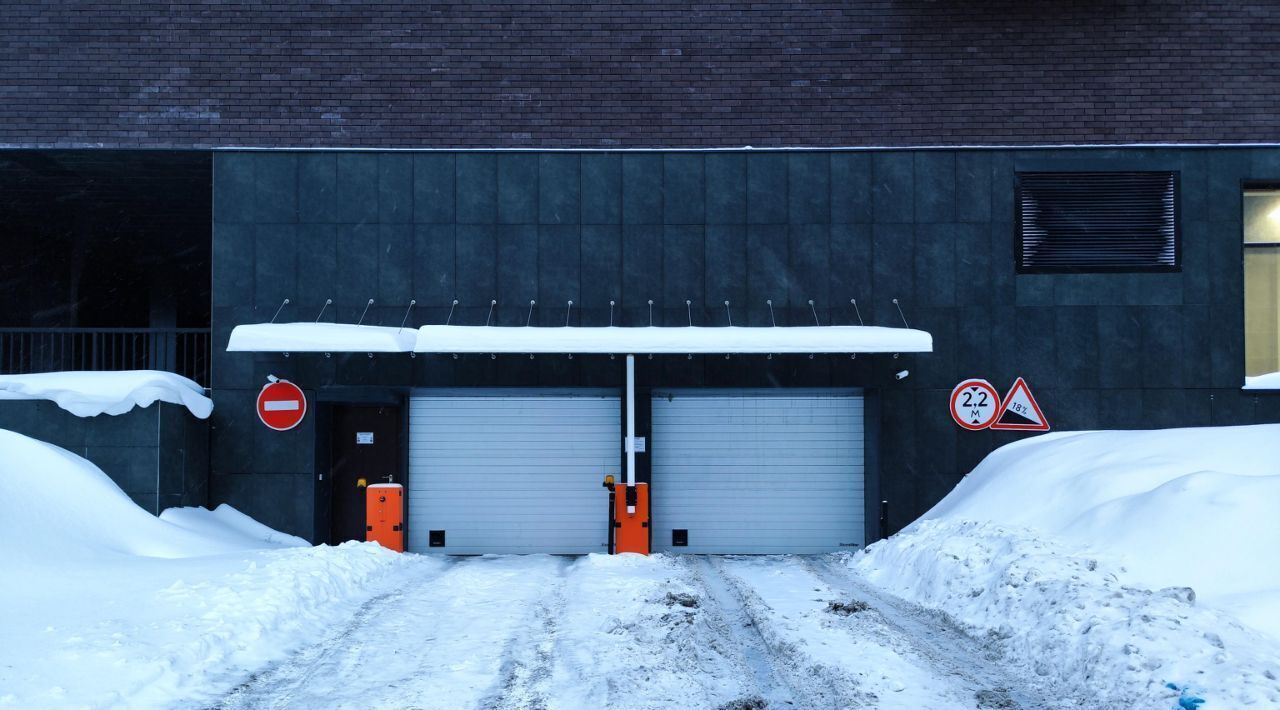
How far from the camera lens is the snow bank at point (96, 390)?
14.3m

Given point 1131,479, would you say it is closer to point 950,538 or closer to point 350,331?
point 950,538

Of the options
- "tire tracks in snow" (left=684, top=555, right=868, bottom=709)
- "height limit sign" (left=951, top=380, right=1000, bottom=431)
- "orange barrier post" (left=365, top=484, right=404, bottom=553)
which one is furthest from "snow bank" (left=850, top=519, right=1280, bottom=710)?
"orange barrier post" (left=365, top=484, right=404, bottom=553)

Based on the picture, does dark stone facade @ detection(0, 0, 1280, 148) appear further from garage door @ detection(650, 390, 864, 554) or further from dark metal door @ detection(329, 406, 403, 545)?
dark metal door @ detection(329, 406, 403, 545)

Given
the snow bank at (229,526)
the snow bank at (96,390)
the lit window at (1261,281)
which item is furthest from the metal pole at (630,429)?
the lit window at (1261,281)

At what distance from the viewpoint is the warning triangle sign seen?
16188 mm

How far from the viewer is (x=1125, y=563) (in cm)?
885

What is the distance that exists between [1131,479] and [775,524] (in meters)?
6.46

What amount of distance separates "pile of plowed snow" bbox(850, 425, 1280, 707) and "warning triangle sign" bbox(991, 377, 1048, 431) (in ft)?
6.51

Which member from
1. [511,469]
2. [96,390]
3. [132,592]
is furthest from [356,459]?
[132,592]

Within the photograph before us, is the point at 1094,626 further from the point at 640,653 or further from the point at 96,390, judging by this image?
the point at 96,390

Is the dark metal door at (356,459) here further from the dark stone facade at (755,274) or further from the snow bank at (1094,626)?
the snow bank at (1094,626)

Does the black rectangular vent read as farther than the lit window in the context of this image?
No

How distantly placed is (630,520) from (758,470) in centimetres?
263

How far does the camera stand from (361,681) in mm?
7352
